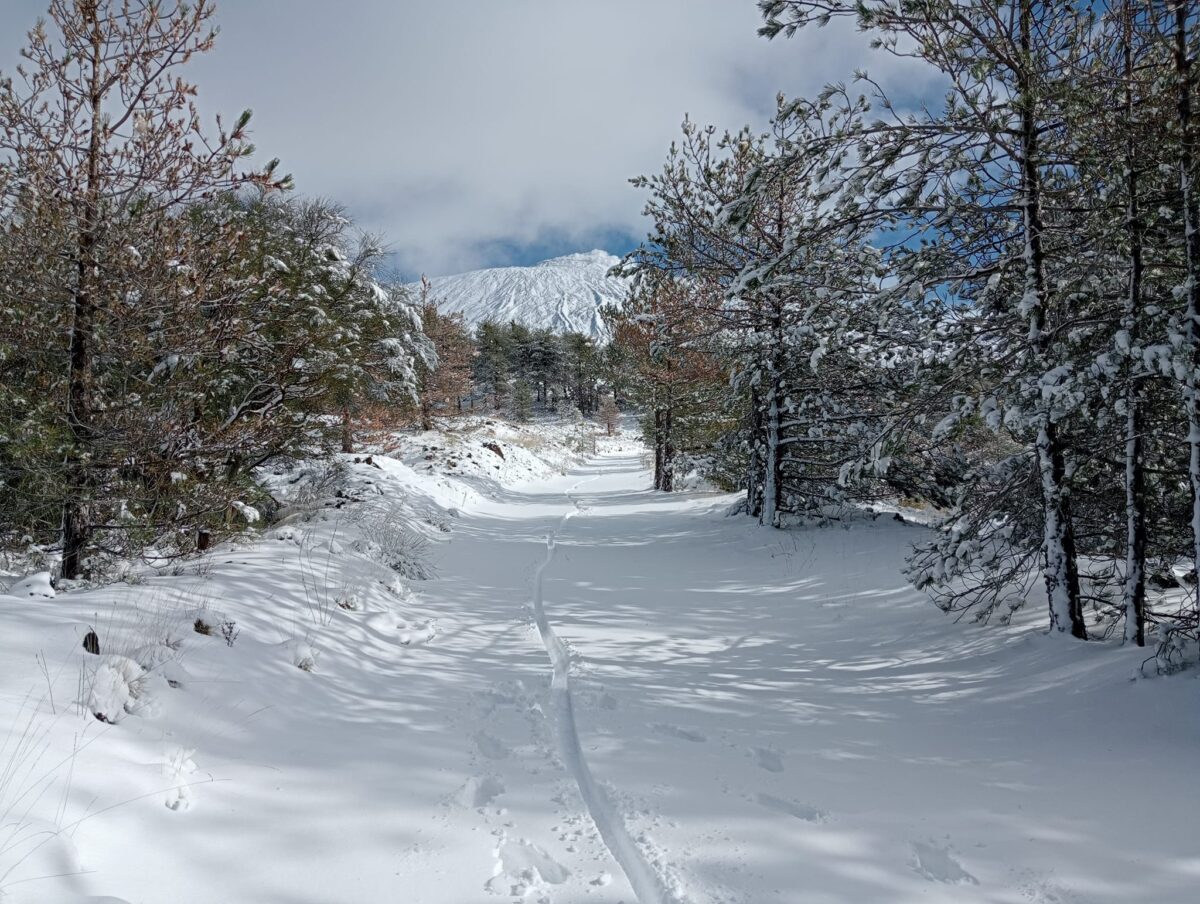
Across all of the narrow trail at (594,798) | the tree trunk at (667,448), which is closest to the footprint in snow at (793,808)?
the narrow trail at (594,798)

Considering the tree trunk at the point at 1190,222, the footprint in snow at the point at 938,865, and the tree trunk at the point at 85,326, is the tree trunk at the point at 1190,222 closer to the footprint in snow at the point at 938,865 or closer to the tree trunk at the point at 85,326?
the footprint in snow at the point at 938,865

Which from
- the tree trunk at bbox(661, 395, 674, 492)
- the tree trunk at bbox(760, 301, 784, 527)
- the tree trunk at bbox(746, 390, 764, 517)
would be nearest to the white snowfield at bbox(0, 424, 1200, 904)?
the tree trunk at bbox(760, 301, 784, 527)

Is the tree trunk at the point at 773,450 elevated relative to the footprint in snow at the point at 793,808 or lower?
elevated

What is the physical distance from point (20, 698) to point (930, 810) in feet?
15.2

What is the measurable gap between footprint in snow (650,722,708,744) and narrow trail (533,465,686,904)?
587mm

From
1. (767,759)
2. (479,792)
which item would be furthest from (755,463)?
(479,792)

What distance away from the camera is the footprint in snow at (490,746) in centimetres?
362

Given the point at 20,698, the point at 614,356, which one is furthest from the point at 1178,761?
the point at 614,356

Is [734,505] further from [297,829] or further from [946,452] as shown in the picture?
[297,829]

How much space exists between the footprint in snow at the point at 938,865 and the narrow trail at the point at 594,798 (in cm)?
116

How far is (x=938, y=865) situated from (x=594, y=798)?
1.69 m

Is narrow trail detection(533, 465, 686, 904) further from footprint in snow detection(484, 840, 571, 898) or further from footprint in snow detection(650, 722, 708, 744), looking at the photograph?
footprint in snow detection(650, 722, 708, 744)

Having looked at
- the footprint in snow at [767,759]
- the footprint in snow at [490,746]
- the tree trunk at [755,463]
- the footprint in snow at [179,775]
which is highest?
the tree trunk at [755,463]

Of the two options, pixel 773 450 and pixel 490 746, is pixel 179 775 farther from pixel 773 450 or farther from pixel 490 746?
pixel 773 450
